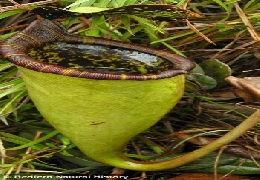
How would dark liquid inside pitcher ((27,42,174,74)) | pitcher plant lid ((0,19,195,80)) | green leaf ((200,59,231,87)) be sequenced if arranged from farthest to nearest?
green leaf ((200,59,231,87)) < dark liquid inside pitcher ((27,42,174,74)) < pitcher plant lid ((0,19,195,80))

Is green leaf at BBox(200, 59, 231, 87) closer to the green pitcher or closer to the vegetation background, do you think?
the vegetation background

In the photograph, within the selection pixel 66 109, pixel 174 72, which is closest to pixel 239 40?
pixel 174 72

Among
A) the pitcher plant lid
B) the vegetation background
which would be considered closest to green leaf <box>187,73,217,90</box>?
the vegetation background

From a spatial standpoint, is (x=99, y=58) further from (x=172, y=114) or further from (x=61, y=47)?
(x=172, y=114)

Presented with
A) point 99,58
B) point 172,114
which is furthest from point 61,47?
point 172,114

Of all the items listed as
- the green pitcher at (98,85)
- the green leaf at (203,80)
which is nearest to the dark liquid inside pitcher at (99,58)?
the green pitcher at (98,85)

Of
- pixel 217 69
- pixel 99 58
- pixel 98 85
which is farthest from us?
pixel 217 69

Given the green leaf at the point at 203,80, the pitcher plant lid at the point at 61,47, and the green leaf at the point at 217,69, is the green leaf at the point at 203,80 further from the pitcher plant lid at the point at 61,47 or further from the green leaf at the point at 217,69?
the pitcher plant lid at the point at 61,47
